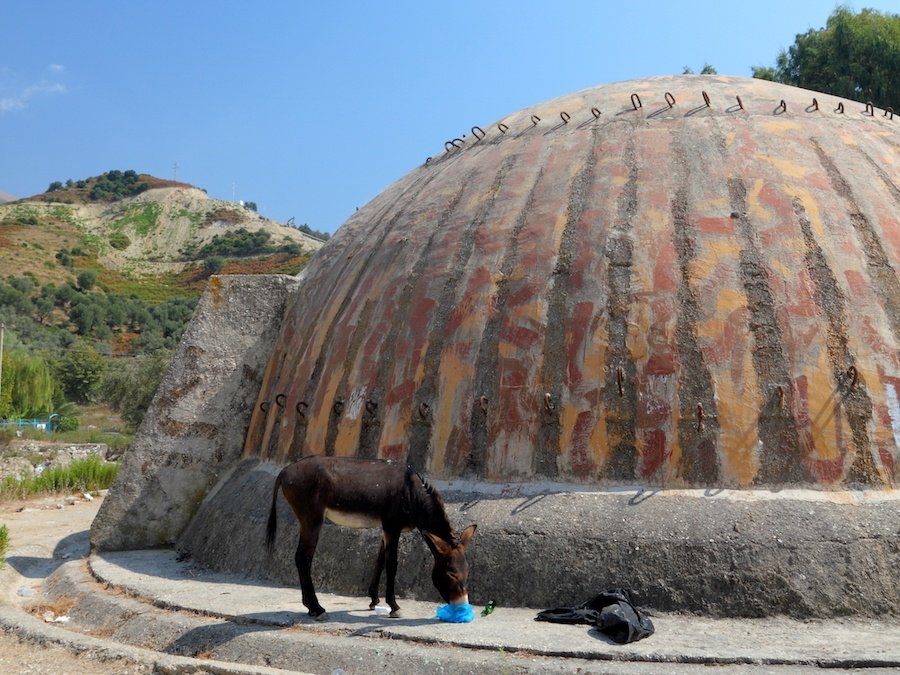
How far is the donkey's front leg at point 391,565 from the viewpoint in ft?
17.7

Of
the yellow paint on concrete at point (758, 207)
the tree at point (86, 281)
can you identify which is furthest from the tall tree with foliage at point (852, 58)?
the tree at point (86, 281)

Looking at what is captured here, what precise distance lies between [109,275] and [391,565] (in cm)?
7093

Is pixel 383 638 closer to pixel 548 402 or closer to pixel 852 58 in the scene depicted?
pixel 548 402

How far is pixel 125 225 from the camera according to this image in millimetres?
82562

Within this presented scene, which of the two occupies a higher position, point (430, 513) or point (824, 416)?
point (824, 416)

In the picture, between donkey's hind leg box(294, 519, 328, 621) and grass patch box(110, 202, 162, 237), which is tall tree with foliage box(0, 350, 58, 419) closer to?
donkey's hind leg box(294, 519, 328, 621)

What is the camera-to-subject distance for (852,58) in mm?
19656

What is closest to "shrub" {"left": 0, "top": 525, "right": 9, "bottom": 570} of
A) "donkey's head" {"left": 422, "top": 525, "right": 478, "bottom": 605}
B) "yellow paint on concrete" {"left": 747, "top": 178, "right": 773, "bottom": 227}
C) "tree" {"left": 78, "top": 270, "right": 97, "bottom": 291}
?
"donkey's head" {"left": 422, "top": 525, "right": 478, "bottom": 605}

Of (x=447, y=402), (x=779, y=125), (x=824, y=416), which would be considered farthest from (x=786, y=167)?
(x=447, y=402)

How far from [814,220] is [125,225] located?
8414 cm

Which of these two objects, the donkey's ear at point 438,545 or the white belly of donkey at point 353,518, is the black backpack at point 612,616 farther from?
the white belly of donkey at point 353,518

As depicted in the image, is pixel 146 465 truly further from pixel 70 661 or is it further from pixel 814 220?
pixel 814 220

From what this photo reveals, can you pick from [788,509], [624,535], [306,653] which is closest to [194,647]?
[306,653]

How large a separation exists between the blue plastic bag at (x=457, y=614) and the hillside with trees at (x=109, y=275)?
25.9 m
